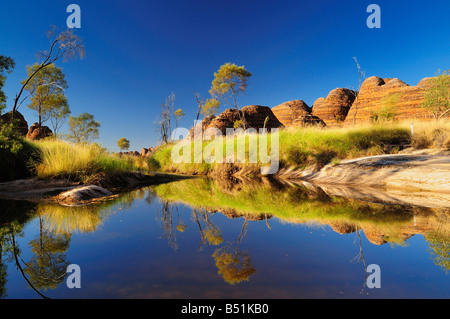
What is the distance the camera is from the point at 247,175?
10.6 meters

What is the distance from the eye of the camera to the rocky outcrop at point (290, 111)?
47.4 metres

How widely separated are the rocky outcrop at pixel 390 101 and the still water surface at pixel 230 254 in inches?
1307

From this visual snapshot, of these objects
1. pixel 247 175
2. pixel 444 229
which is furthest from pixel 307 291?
pixel 247 175

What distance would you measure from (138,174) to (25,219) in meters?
6.61

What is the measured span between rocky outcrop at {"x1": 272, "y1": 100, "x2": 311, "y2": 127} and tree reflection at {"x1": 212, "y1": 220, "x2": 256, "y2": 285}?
4736cm

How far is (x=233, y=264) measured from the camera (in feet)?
5.14

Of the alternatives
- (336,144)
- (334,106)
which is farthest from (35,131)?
(334,106)

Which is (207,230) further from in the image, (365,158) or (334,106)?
(334,106)

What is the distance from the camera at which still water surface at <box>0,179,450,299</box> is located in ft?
4.21

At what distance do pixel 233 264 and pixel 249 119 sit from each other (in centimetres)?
3868

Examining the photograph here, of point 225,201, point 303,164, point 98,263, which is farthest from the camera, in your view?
point 303,164

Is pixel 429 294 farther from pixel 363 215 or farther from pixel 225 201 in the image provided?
pixel 225 201

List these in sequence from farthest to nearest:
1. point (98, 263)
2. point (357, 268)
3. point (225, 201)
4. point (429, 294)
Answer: point (225, 201) < point (98, 263) < point (357, 268) < point (429, 294)

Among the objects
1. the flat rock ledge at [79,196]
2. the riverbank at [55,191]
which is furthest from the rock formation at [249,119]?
the flat rock ledge at [79,196]
